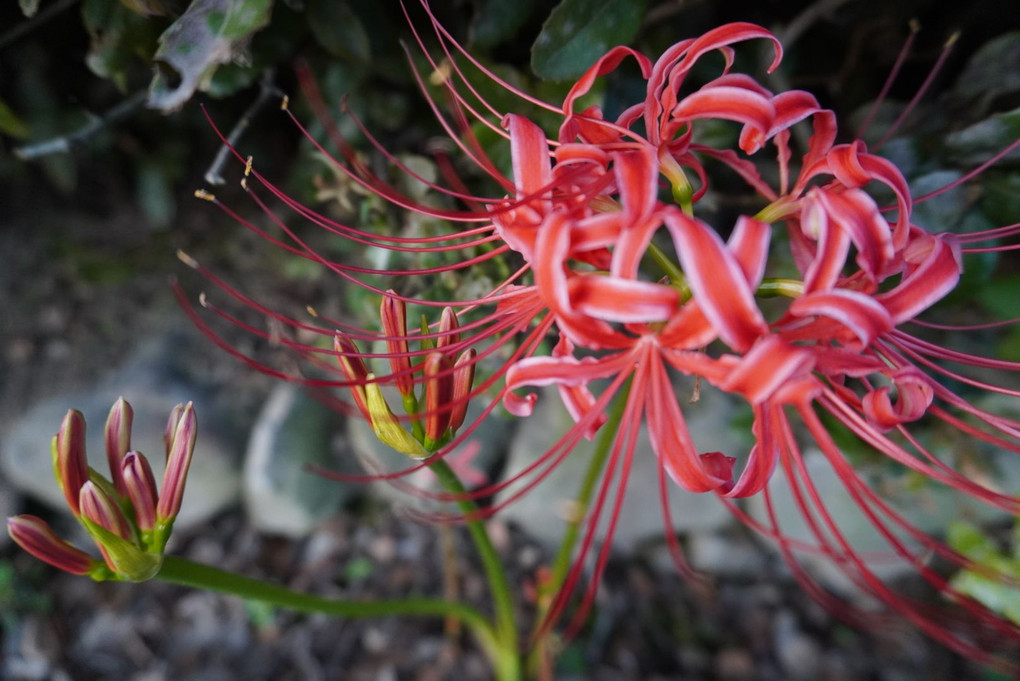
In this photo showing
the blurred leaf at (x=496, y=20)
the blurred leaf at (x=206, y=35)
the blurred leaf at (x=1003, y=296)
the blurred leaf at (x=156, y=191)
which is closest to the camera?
the blurred leaf at (x=206, y=35)

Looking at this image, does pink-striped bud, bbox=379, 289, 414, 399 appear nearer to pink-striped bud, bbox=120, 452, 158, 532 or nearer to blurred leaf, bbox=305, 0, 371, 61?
pink-striped bud, bbox=120, 452, 158, 532

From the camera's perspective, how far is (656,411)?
0.44m

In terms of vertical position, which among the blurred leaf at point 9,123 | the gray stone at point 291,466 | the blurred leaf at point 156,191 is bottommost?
the gray stone at point 291,466

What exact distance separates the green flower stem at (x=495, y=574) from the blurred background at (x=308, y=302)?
207 millimetres

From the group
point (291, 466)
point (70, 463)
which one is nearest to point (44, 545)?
point (70, 463)

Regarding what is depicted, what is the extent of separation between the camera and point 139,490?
1.63 ft

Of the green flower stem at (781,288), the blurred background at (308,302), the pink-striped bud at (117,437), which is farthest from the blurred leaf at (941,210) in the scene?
the pink-striped bud at (117,437)

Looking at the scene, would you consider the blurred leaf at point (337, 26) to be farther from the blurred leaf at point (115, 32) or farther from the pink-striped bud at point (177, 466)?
the pink-striped bud at point (177, 466)

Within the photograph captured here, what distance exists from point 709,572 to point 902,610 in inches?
38.4

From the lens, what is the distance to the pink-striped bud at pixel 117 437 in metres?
0.51

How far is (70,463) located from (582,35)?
0.55 metres

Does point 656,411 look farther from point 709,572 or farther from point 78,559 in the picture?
point 709,572

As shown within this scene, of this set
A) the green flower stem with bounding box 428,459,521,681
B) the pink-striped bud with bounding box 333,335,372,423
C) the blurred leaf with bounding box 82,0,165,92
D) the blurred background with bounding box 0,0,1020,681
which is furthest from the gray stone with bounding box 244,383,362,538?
the pink-striped bud with bounding box 333,335,372,423

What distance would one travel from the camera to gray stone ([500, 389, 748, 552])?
1280 millimetres
